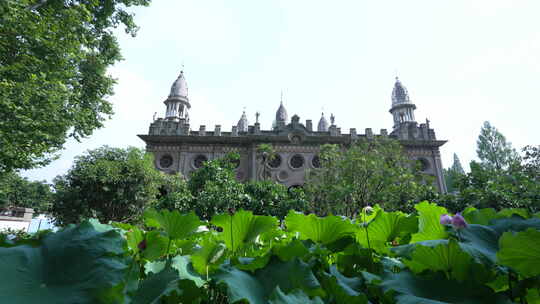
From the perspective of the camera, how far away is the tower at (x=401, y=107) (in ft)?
90.4

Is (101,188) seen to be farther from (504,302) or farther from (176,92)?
(504,302)

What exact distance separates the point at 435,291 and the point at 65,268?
1.10 m

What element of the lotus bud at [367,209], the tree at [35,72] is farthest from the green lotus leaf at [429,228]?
the tree at [35,72]

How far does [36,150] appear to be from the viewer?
8930 millimetres

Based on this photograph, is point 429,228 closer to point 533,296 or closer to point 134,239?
point 533,296

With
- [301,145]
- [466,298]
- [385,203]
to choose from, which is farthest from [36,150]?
[301,145]

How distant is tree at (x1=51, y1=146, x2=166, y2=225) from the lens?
14477 mm

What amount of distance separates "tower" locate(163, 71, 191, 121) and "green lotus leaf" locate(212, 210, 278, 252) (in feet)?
89.2

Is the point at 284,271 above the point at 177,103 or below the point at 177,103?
below

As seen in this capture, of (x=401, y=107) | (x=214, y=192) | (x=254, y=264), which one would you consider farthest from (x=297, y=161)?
(x=254, y=264)

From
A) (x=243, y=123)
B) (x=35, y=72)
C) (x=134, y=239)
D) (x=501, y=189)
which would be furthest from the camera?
(x=243, y=123)

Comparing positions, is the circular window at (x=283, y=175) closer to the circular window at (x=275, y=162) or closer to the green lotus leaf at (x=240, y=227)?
the circular window at (x=275, y=162)

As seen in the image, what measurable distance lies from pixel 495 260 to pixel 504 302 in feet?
0.43

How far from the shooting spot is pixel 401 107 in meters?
28.1
